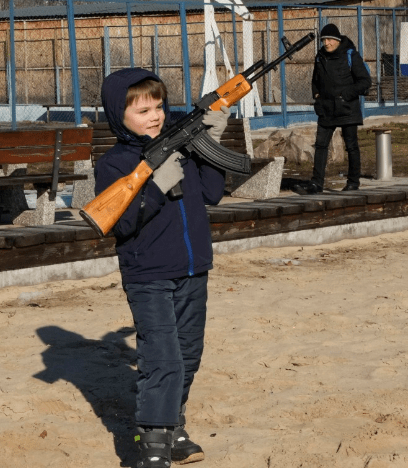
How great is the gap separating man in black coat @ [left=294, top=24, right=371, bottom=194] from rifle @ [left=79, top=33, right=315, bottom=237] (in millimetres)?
6410

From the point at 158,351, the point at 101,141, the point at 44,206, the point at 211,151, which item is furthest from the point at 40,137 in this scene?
the point at 158,351

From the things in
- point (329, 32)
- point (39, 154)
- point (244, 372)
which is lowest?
point (244, 372)

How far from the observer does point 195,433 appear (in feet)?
14.1

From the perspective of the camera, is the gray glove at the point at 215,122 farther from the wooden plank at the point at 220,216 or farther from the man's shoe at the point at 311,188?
the man's shoe at the point at 311,188

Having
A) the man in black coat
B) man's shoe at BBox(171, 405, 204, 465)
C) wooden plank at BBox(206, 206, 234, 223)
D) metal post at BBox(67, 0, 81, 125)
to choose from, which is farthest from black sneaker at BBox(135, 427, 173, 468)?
metal post at BBox(67, 0, 81, 125)

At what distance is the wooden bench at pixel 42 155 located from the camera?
27.6 feet

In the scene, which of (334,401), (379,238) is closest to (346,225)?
(379,238)

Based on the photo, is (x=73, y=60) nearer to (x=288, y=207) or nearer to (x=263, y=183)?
(x=263, y=183)

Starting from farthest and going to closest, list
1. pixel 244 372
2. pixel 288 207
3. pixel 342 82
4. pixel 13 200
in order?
1. pixel 342 82
2. pixel 13 200
3. pixel 288 207
4. pixel 244 372

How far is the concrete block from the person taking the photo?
35.4 ft

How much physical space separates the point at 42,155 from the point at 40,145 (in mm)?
99

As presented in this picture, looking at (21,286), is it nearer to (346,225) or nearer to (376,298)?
(376,298)

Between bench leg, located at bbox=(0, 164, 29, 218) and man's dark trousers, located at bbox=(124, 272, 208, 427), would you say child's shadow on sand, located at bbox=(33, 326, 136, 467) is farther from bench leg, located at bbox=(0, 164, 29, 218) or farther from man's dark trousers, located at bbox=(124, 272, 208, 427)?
bench leg, located at bbox=(0, 164, 29, 218)

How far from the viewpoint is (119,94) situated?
3705 millimetres
